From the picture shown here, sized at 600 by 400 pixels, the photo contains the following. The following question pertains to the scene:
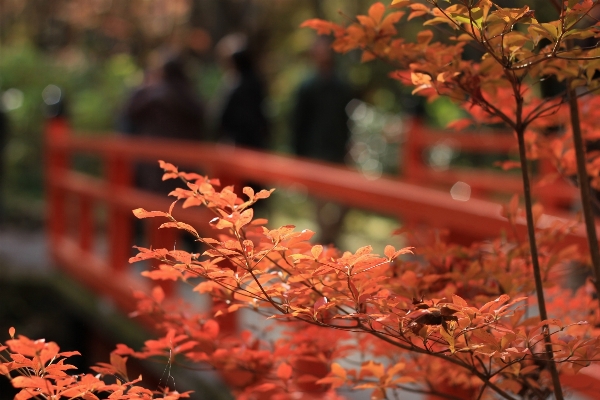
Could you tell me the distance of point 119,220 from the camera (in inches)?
221

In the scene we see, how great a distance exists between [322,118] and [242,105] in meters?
0.61

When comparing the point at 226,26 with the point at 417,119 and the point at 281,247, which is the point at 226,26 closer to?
the point at 417,119

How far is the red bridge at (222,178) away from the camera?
2.84 meters

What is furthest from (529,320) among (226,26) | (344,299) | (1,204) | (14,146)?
(226,26)

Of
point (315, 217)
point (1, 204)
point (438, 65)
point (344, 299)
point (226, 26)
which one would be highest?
point (226, 26)

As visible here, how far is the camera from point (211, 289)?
1.61 metres

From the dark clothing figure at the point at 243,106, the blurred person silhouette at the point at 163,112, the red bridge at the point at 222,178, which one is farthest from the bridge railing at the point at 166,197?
the dark clothing figure at the point at 243,106

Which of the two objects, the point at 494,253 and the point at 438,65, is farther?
the point at 494,253

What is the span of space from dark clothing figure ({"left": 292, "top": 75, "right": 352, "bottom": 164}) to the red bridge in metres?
0.91

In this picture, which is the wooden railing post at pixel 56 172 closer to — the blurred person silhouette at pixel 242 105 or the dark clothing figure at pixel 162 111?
the dark clothing figure at pixel 162 111

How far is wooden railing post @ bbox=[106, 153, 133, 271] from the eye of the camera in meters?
5.57

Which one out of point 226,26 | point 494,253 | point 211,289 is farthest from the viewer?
point 226,26

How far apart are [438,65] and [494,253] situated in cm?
45

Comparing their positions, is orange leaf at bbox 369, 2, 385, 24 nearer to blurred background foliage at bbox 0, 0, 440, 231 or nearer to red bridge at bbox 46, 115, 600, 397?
red bridge at bbox 46, 115, 600, 397
